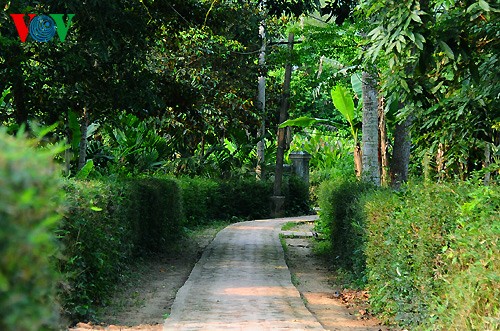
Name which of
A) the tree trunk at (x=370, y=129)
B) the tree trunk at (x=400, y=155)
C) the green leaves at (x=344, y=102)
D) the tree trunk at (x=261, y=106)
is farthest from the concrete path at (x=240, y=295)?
the tree trunk at (x=261, y=106)

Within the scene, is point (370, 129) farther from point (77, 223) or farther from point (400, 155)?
point (77, 223)

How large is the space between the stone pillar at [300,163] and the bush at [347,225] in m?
16.2

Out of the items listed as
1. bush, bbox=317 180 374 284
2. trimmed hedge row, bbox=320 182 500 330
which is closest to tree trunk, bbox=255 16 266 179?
bush, bbox=317 180 374 284

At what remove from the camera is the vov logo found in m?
12.4

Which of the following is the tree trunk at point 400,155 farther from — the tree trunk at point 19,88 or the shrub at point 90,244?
the tree trunk at point 19,88

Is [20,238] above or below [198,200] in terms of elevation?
above

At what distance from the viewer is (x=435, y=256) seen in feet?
26.0

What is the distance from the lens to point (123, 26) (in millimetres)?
14594

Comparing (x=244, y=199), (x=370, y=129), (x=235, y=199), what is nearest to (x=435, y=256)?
(x=370, y=129)

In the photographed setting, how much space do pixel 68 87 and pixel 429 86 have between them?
7595 mm

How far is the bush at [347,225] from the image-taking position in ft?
41.0

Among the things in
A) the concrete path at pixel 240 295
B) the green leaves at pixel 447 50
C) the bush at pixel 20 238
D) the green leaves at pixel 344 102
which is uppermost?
the green leaves at pixel 344 102

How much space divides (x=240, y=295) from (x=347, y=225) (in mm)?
3861

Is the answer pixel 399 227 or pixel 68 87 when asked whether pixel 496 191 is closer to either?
pixel 399 227
